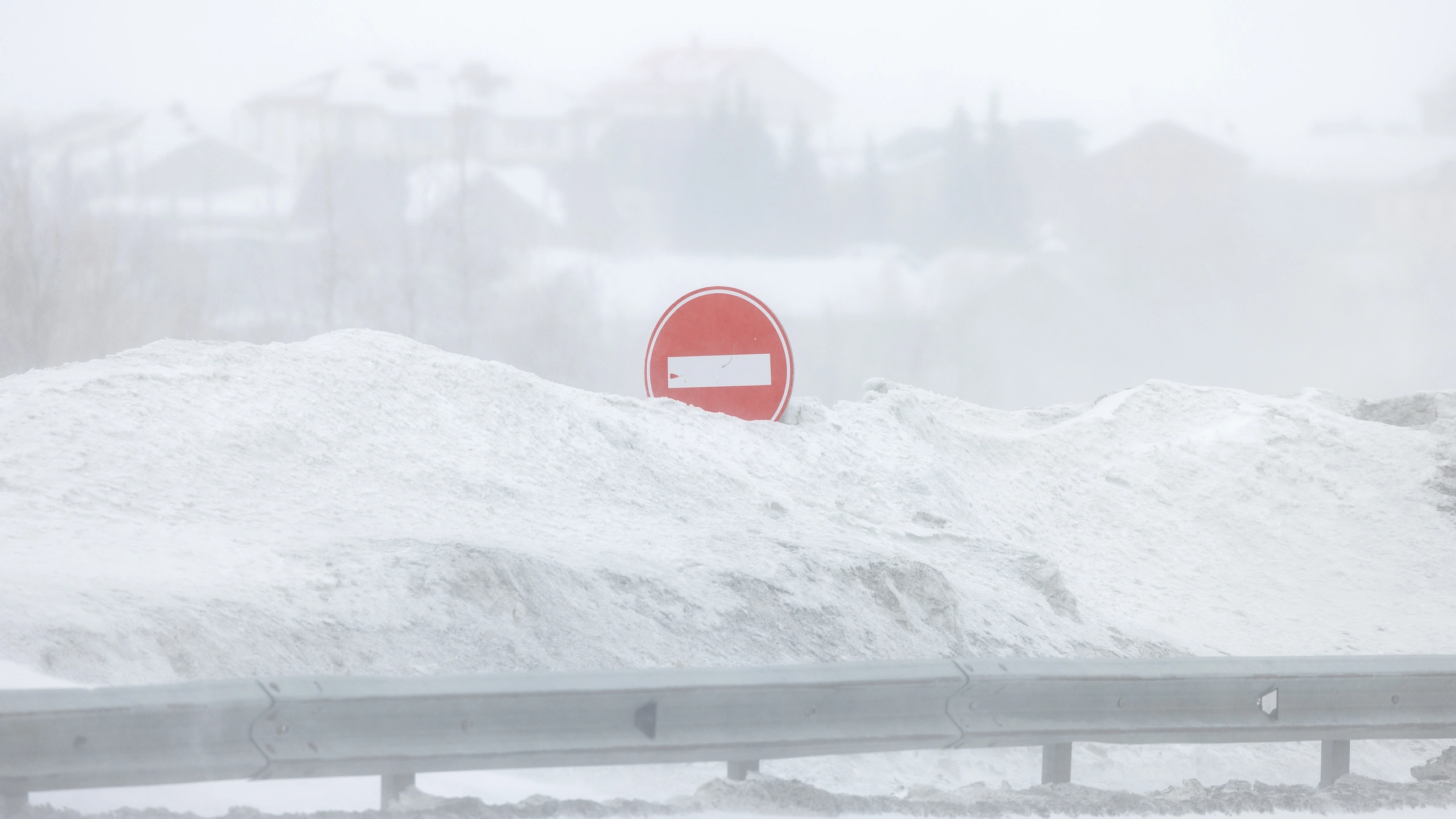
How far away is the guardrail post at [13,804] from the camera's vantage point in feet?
10.4

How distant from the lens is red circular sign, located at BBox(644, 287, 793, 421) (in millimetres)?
8438

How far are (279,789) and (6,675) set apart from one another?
94 cm

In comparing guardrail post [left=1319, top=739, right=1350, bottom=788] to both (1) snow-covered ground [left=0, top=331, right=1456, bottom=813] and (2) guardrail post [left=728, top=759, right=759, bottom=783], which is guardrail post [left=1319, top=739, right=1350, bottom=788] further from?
(2) guardrail post [left=728, top=759, right=759, bottom=783]

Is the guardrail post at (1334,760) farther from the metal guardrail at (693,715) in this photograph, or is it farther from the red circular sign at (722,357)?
the red circular sign at (722,357)

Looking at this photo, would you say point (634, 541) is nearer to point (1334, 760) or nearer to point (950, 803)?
point (950, 803)

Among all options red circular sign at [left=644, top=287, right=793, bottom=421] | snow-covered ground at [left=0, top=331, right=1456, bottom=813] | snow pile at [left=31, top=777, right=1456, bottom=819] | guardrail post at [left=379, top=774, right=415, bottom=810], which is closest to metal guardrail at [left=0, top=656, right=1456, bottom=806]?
guardrail post at [left=379, top=774, right=415, bottom=810]

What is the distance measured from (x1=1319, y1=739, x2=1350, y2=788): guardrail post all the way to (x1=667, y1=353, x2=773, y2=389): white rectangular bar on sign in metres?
4.65

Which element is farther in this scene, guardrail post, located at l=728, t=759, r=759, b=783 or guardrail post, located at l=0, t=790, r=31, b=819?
guardrail post, located at l=728, t=759, r=759, b=783

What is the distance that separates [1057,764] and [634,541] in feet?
9.17

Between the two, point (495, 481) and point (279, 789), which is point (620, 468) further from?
point (279, 789)

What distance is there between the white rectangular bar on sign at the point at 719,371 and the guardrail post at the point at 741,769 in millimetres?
4783

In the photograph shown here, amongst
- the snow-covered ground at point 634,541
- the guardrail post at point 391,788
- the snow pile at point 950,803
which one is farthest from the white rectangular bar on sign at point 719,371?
the guardrail post at point 391,788

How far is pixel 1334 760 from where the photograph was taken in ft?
15.4

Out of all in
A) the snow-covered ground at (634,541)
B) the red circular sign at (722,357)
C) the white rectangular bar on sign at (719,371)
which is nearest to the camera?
the snow-covered ground at (634,541)
